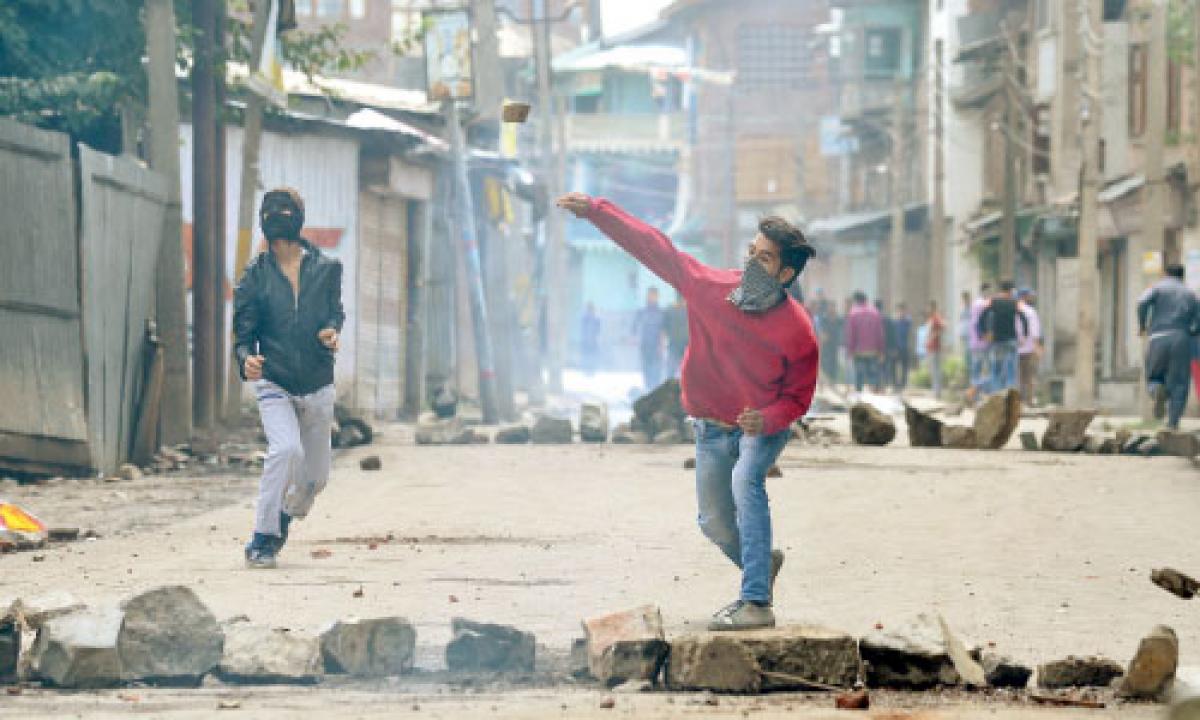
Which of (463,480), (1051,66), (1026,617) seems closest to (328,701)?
(1026,617)

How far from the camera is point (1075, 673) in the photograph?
7.13 metres

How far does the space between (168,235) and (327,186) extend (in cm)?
891

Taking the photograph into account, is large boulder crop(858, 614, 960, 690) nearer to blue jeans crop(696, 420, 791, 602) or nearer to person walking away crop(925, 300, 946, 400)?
blue jeans crop(696, 420, 791, 602)

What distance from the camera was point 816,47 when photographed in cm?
7694

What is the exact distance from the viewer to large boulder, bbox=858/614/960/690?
23.0 ft

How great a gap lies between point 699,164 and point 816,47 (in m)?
5.83

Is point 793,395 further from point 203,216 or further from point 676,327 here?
point 676,327

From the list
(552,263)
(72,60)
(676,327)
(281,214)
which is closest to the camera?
(281,214)

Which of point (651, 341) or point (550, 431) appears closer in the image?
point (550, 431)

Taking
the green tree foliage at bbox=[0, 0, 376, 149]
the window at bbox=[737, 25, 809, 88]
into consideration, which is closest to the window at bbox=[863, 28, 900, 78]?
the window at bbox=[737, 25, 809, 88]

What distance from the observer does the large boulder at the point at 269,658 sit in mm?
7066

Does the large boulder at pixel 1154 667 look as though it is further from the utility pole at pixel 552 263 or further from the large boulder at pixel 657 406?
the utility pole at pixel 552 263

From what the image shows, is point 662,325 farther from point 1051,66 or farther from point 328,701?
point 328,701

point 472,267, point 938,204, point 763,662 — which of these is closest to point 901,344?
point 938,204
